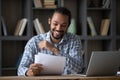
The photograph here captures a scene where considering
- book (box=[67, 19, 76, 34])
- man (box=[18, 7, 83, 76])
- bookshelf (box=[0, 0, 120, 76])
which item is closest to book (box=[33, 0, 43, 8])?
bookshelf (box=[0, 0, 120, 76])

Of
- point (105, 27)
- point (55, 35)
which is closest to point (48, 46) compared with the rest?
point (55, 35)

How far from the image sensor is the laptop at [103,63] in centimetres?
228

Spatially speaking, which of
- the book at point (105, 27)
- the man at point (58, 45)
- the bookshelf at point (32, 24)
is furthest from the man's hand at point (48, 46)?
the book at point (105, 27)

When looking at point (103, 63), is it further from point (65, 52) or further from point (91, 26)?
point (91, 26)

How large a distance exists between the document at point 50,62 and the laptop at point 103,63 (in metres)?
0.25

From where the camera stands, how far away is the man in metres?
2.79

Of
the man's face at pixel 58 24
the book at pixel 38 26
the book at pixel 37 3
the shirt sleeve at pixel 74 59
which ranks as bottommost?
the shirt sleeve at pixel 74 59

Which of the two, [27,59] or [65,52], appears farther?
[65,52]

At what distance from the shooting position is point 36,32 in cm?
455

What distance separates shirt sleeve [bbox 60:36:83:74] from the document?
0.33m

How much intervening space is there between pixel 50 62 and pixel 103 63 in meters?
0.41

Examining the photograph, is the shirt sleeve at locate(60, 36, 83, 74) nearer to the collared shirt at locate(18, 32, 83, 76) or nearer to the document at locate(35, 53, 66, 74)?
the collared shirt at locate(18, 32, 83, 76)

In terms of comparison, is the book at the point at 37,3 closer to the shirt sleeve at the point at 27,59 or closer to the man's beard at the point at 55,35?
the man's beard at the point at 55,35

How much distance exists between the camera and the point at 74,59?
2.88 metres
